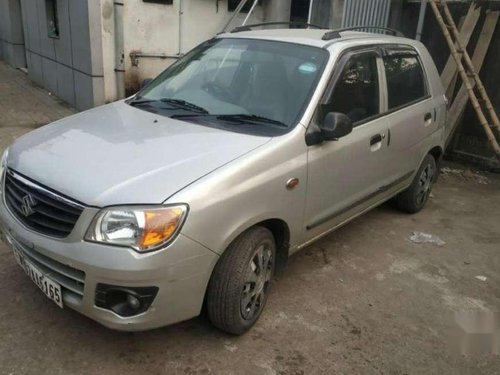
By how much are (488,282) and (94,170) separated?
3089mm

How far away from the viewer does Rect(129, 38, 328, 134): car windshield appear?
10.1ft

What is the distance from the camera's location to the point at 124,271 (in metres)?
2.19

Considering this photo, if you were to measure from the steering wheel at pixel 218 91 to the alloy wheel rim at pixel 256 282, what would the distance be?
1091 millimetres

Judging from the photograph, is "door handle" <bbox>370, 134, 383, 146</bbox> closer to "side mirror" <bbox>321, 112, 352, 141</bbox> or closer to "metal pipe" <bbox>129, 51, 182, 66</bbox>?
"side mirror" <bbox>321, 112, 352, 141</bbox>

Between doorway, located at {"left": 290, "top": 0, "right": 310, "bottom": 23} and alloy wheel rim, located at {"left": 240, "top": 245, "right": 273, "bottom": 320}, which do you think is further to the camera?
doorway, located at {"left": 290, "top": 0, "right": 310, "bottom": 23}

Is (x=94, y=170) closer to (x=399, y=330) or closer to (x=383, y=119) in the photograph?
(x=399, y=330)

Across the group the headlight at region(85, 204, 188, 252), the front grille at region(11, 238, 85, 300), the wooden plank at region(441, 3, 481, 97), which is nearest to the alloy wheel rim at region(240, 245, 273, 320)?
the headlight at region(85, 204, 188, 252)

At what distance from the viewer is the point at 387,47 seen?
4.02m

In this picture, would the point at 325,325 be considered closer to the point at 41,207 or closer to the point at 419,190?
the point at 41,207

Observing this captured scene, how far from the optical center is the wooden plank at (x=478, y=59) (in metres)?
6.42

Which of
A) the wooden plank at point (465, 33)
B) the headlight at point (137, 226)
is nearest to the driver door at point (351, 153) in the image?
the headlight at point (137, 226)

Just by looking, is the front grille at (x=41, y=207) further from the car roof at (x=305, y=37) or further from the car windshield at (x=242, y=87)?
the car roof at (x=305, y=37)

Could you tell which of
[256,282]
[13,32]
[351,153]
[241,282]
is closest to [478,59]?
[351,153]

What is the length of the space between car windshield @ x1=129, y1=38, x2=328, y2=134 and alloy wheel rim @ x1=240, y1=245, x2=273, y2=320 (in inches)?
29.9
